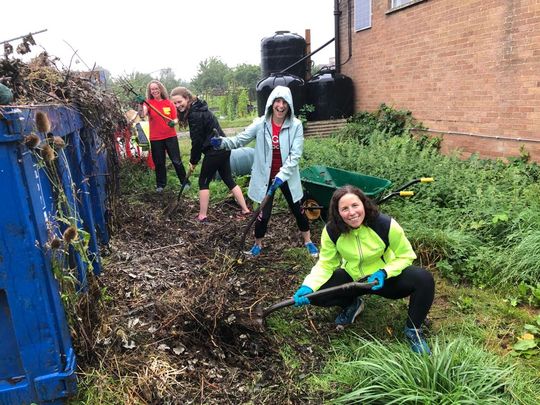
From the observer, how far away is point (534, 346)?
116 inches

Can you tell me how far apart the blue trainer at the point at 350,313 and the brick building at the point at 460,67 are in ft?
13.6

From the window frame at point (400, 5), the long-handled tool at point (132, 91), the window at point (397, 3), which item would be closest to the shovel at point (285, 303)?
the long-handled tool at point (132, 91)

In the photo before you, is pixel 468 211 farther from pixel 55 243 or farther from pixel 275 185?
pixel 55 243

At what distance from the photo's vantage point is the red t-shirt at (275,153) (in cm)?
433

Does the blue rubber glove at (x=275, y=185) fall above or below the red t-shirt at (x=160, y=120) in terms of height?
below

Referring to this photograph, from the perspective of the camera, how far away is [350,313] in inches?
131

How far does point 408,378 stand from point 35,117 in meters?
2.38

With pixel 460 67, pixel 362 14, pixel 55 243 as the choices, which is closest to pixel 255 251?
pixel 55 243

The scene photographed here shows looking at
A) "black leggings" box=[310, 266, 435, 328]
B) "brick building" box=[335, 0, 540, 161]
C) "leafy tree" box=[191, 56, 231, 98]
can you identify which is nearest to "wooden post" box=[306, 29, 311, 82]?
"brick building" box=[335, 0, 540, 161]

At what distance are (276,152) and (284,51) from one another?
8.11 metres

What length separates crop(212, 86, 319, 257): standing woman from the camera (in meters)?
4.20

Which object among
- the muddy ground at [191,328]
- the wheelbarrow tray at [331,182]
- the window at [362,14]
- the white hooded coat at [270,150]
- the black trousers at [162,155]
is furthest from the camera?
the window at [362,14]

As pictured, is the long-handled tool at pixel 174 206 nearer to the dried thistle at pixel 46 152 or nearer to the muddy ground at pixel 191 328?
the muddy ground at pixel 191 328

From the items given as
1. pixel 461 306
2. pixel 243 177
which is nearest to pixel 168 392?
pixel 461 306
